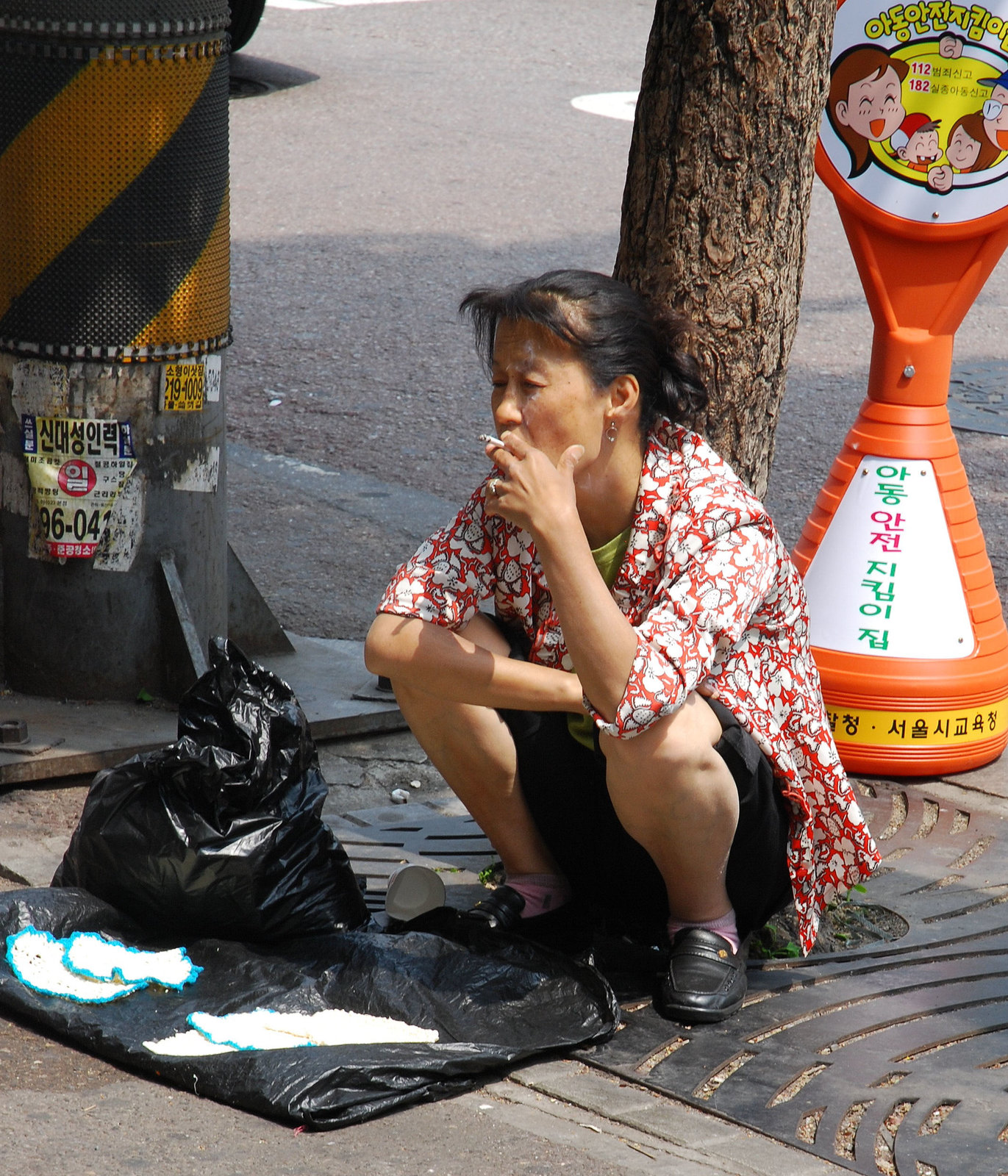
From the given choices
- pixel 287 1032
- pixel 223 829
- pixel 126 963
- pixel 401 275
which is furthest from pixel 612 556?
pixel 401 275

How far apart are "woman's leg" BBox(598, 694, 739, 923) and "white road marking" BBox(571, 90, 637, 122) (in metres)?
10.7

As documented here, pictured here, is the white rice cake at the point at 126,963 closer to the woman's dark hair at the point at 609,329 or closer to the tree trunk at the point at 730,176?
the woman's dark hair at the point at 609,329

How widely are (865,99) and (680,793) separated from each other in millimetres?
1782

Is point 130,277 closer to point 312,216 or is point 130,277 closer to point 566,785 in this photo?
point 566,785

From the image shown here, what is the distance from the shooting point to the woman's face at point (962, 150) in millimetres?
3471

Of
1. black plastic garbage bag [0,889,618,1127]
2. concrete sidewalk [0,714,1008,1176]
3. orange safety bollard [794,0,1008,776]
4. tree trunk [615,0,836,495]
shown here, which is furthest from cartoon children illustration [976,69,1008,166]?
concrete sidewalk [0,714,1008,1176]

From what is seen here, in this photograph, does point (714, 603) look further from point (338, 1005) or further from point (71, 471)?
point (71, 471)

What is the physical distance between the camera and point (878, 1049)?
252 cm

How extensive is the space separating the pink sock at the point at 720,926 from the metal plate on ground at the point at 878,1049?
0.10 metres

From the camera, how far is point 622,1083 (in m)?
2.41

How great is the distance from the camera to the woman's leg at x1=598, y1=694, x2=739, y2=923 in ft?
8.12

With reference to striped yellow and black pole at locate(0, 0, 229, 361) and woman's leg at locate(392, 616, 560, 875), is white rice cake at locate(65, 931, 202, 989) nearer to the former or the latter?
woman's leg at locate(392, 616, 560, 875)

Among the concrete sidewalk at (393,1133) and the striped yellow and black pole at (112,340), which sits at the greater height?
the striped yellow and black pole at (112,340)

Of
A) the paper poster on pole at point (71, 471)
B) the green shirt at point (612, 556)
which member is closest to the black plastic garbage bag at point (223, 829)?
the green shirt at point (612, 556)
